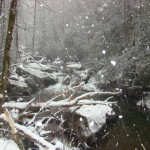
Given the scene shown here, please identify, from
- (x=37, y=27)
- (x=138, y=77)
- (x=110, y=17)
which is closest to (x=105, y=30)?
(x=110, y=17)

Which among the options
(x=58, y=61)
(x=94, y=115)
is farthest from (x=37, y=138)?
(x=58, y=61)

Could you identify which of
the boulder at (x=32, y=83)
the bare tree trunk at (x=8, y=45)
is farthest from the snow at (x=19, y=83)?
the bare tree trunk at (x=8, y=45)

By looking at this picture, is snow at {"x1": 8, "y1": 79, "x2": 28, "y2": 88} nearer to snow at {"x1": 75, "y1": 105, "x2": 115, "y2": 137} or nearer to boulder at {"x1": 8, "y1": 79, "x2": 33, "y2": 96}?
boulder at {"x1": 8, "y1": 79, "x2": 33, "y2": 96}

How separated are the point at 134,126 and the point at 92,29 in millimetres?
15534

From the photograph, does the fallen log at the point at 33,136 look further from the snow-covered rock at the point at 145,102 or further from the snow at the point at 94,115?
the snow-covered rock at the point at 145,102

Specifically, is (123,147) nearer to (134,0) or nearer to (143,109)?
(143,109)

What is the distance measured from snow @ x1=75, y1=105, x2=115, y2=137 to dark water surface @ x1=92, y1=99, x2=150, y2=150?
425mm

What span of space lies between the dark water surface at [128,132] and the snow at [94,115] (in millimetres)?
425

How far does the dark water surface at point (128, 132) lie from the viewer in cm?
679

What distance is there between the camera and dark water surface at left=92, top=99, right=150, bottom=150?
267 inches

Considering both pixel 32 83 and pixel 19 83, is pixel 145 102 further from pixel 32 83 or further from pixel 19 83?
pixel 32 83

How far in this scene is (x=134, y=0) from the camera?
1688 cm

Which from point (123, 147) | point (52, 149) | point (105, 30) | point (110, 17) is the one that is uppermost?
point (110, 17)

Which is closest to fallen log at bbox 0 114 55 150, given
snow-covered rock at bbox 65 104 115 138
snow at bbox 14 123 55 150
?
snow at bbox 14 123 55 150
